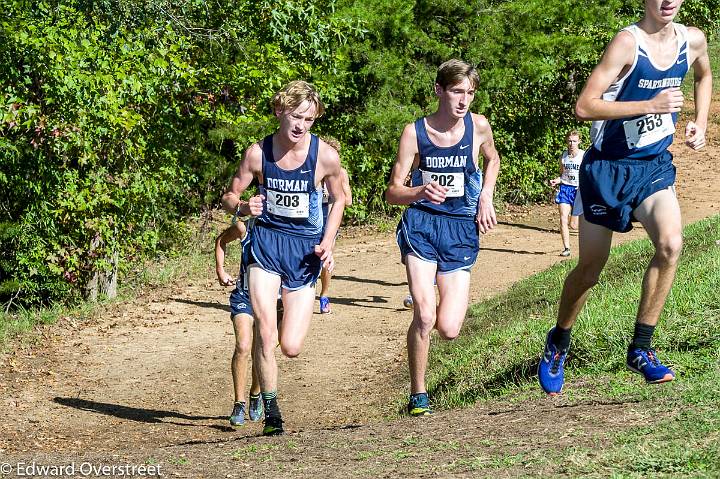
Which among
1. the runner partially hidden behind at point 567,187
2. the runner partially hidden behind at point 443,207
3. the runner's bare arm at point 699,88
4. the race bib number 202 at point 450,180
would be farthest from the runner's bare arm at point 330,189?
the runner partially hidden behind at point 567,187

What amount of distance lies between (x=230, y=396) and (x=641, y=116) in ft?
16.9

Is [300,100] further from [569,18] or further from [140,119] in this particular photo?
[569,18]

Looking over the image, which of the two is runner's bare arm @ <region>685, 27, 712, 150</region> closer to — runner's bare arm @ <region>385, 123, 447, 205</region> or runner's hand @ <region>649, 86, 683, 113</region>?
runner's hand @ <region>649, 86, 683, 113</region>

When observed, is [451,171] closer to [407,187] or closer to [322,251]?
[407,187]

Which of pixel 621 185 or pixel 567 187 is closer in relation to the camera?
pixel 621 185

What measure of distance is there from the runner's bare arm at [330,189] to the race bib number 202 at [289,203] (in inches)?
7.4

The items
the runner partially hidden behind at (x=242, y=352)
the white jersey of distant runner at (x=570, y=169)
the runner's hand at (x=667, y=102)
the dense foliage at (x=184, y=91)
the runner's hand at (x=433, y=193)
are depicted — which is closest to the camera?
the runner's hand at (x=667, y=102)

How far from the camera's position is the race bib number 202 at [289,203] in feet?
24.3

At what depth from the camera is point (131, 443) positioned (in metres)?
8.82

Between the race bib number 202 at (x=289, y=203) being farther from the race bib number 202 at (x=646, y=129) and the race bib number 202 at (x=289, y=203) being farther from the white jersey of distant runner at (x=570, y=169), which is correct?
the white jersey of distant runner at (x=570, y=169)

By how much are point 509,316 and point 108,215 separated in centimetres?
537

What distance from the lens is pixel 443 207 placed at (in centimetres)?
767

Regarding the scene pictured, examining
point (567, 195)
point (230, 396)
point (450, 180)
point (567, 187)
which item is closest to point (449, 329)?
point (450, 180)

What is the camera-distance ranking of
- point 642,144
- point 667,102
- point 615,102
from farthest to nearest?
point 642,144 → point 615,102 → point 667,102
